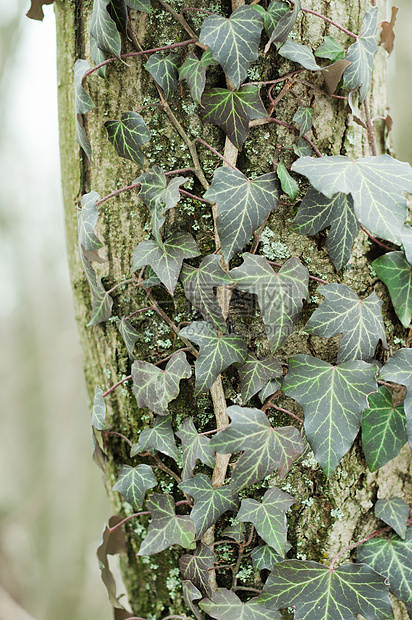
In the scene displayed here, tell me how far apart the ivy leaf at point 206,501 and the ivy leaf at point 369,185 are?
493 millimetres

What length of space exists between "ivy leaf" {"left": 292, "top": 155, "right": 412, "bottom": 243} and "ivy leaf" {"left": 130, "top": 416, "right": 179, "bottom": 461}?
1.57ft

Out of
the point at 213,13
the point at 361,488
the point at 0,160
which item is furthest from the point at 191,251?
the point at 0,160

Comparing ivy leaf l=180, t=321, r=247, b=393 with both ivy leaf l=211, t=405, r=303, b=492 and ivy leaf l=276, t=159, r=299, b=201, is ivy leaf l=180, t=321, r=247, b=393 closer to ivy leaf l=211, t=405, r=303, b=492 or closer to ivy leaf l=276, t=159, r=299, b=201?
ivy leaf l=211, t=405, r=303, b=492

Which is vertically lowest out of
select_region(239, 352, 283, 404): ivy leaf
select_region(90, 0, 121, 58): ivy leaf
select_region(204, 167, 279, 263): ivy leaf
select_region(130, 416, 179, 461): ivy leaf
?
select_region(130, 416, 179, 461): ivy leaf

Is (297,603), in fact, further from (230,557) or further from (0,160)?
(0,160)

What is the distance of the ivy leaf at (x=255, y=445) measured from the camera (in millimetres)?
606

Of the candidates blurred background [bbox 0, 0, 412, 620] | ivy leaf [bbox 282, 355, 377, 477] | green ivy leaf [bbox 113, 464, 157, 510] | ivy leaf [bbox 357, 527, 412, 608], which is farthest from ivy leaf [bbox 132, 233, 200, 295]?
blurred background [bbox 0, 0, 412, 620]

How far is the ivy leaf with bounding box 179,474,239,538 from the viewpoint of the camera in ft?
2.28

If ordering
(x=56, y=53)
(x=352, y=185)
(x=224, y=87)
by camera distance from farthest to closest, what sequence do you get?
1. (x=56, y=53)
2. (x=224, y=87)
3. (x=352, y=185)

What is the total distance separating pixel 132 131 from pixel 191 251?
237 millimetres

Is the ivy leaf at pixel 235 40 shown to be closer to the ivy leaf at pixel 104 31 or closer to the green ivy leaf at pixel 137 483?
the ivy leaf at pixel 104 31

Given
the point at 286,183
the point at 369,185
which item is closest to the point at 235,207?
the point at 286,183

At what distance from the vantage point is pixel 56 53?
2.95ft

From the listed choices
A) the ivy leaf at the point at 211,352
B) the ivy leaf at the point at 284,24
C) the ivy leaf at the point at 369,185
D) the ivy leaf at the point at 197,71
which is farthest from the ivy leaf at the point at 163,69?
the ivy leaf at the point at 211,352
